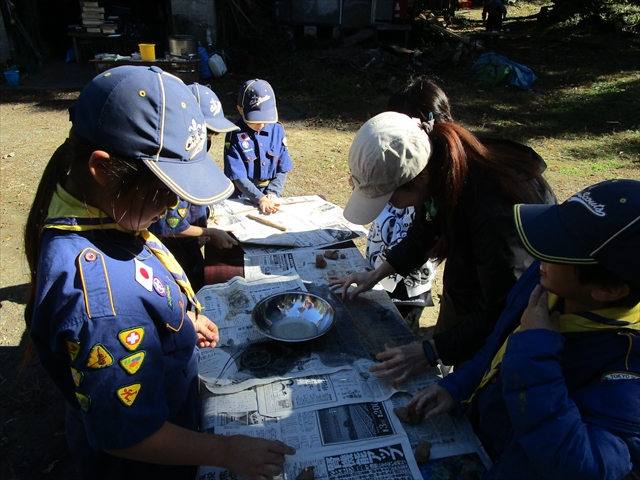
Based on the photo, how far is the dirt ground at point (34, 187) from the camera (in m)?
2.69

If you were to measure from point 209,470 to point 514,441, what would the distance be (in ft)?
2.92

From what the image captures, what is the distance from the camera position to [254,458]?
130 cm

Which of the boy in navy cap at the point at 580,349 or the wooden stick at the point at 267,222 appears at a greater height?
the boy in navy cap at the point at 580,349

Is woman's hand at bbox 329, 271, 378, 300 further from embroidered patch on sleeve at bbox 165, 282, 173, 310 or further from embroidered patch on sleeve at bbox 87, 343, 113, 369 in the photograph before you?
embroidered patch on sleeve at bbox 87, 343, 113, 369

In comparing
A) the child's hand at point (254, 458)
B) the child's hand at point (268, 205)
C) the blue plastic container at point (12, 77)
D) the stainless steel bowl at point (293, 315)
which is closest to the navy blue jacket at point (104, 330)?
the child's hand at point (254, 458)

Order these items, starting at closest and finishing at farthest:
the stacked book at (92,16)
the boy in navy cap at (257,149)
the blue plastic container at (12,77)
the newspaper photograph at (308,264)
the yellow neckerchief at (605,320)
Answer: the yellow neckerchief at (605,320)
the newspaper photograph at (308,264)
the boy in navy cap at (257,149)
the blue plastic container at (12,77)
the stacked book at (92,16)

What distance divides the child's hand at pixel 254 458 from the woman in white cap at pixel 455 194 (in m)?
0.55

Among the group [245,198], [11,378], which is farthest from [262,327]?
[11,378]

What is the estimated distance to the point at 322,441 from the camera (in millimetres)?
1488

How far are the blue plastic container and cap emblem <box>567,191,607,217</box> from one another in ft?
42.1

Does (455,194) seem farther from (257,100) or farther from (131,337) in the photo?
(257,100)

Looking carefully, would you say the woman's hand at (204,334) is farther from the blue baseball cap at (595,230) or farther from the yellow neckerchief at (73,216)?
the blue baseball cap at (595,230)

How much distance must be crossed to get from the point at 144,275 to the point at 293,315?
3.28 ft

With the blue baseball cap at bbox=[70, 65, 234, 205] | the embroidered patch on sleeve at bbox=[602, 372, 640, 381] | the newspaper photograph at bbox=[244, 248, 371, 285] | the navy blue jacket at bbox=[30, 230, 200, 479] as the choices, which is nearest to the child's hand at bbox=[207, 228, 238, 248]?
the newspaper photograph at bbox=[244, 248, 371, 285]
